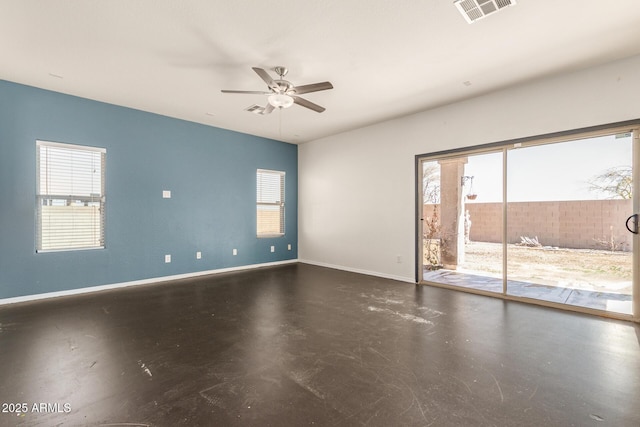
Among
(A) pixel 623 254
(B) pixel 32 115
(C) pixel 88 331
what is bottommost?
(C) pixel 88 331

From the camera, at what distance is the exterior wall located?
3.39 metres

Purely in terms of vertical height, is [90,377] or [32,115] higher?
[32,115]

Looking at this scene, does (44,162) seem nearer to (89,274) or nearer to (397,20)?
(89,274)

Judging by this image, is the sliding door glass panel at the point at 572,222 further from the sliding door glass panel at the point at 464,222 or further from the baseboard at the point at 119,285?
the baseboard at the point at 119,285

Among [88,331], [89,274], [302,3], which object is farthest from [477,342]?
[89,274]

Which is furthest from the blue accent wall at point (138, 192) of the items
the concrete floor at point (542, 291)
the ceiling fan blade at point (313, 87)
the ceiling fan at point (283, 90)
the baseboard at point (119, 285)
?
the concrete floor at point (542, 291)

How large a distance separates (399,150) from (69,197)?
5.28 m

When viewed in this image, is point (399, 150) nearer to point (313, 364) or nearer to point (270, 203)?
point (270, 203)

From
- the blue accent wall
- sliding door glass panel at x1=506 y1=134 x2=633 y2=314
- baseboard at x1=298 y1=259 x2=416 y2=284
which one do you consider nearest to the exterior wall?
sliding door glass panel at x1=506 y1=134 x2=633 y2=314

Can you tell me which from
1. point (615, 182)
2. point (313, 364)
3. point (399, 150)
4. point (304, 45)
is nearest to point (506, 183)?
point (615, 182)

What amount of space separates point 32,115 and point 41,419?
4.11m

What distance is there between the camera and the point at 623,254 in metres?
3.35

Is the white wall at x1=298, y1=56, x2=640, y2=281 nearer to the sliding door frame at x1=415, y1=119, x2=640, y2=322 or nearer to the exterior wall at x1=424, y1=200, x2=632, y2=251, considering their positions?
the sliding door frame at x1=415, y1=119, x2=640, y2=322

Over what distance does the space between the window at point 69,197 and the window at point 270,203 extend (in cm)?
286
